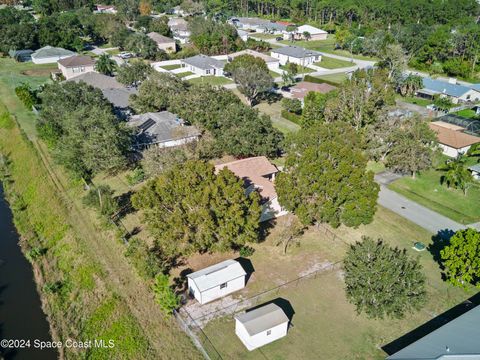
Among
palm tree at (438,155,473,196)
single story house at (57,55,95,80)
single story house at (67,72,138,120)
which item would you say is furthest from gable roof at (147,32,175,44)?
palm tree at (438,155,473,196)

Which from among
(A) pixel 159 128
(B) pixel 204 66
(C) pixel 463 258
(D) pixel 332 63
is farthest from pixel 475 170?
(D) pixel 332 63

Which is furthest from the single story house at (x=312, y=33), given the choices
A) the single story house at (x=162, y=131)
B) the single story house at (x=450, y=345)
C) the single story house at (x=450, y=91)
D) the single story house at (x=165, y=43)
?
the single story house at (x=450, y=345)

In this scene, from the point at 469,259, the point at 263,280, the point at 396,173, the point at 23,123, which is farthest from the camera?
the point at 23,123

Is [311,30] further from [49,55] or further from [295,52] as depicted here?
[49,55]

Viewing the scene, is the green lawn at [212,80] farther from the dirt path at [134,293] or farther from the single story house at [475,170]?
the single story house at [475,170]

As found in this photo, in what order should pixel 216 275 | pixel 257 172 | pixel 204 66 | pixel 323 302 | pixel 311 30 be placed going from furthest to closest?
pixel 311 30 → pixel 204 66 → pixel 257 172 → pixel 323 302 → pixel 216 275

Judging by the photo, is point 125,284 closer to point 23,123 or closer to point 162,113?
point 162,113

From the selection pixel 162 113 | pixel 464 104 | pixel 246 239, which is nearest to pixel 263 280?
pixel 246 239
